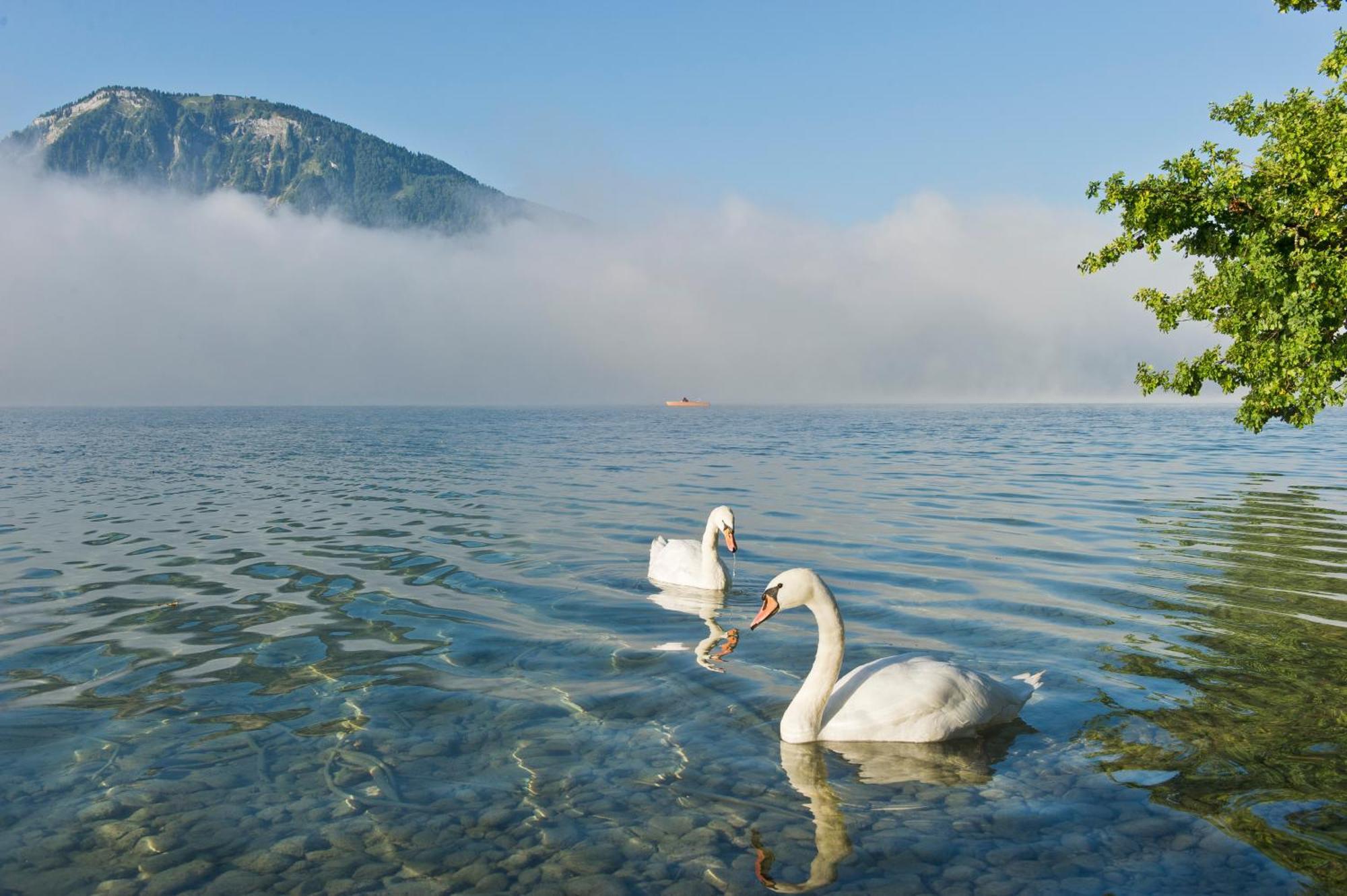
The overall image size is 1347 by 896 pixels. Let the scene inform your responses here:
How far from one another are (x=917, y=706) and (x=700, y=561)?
719cm

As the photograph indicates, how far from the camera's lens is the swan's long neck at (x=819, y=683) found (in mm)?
7969

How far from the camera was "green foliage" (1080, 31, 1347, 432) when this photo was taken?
17016 millimetres

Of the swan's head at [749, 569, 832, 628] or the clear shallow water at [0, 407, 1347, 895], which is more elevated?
the swan's head at [749, 569, 832, 628]

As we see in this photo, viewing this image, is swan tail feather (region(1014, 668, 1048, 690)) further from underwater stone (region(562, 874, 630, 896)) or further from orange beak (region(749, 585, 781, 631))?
underwater stone (region(562, 874, 630, 896))

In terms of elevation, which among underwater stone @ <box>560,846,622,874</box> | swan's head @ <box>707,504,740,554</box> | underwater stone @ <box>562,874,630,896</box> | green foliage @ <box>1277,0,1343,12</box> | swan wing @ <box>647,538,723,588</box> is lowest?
underwater stone @ <box>562,874,630,896</box>

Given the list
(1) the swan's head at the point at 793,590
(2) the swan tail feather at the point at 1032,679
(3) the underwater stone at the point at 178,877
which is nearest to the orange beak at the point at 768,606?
(1) the swan's head at the point at 793,590

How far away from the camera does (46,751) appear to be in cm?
777

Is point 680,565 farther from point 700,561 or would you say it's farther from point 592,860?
point 592,860

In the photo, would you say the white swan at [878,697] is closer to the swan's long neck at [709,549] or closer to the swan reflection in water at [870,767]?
the swan reflection in water at [870,767]

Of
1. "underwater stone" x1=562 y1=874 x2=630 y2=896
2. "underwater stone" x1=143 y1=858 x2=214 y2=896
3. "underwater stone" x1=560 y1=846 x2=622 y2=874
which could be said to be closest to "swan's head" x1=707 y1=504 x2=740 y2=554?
"underwater stone" x1=560 y1=846 x2=622 y2=874

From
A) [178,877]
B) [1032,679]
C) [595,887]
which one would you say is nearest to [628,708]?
[595,887]

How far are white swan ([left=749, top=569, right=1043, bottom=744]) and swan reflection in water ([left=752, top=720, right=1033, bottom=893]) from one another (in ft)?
0.34

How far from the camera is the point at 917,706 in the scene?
7945 millimetres

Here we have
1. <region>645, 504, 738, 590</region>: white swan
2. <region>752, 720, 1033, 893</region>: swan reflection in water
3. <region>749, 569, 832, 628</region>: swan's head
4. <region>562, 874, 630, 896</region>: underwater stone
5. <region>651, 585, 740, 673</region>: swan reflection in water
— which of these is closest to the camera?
<region>562, 874, 630, 896</region>: underwater stone
